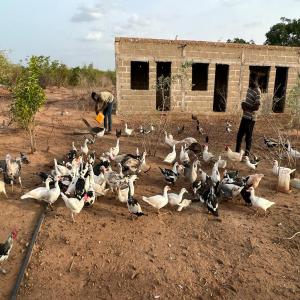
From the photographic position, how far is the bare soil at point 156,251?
4.51 m

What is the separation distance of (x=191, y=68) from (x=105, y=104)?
6067mm

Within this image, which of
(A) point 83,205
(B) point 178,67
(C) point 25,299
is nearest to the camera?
(C) point 25,299

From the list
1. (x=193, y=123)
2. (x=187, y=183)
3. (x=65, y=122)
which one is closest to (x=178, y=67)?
(x=193, y=123)

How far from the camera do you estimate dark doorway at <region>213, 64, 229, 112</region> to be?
18.3 m

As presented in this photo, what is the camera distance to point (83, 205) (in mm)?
6410

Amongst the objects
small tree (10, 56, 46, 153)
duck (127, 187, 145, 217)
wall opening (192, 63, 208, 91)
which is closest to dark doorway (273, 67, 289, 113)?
wall opening (192, 63, 208, 91)

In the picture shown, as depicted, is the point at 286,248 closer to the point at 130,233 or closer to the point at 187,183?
the point at 130,233

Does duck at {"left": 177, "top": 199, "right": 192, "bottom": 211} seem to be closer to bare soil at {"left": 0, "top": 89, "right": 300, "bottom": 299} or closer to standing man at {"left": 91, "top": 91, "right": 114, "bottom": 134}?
bare soil at {"left": 0, "top": 89, "right": 300, "bottom": 299}

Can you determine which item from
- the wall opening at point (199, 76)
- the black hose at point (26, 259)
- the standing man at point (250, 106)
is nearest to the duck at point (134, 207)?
the black hose at point (26, 259)

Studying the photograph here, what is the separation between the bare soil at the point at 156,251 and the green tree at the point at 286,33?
24.7 m

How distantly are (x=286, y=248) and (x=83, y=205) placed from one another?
3548 mm

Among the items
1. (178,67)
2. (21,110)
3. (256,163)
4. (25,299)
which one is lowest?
(25,299)

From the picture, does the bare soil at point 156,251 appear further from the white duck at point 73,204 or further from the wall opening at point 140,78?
the wall opening at point 140,78

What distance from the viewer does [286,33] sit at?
95.9ft
